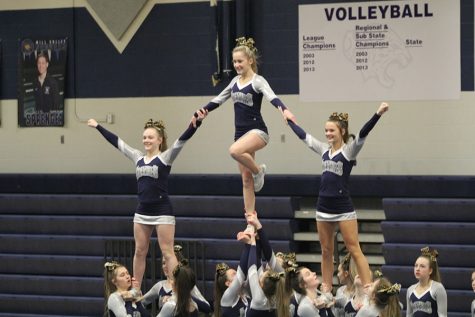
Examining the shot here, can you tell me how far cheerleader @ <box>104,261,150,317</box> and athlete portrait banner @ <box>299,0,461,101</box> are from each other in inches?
146

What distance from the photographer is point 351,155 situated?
8.65 meters

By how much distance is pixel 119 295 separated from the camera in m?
8.65

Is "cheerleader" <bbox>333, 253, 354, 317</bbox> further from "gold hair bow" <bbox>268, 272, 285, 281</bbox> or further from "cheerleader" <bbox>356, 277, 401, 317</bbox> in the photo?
"gold hair bow" <bbox>268, 272, 285, 281</bbox>

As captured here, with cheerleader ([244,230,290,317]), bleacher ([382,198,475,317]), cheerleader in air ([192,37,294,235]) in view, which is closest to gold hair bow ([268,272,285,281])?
cheerleader ([244,230,290,317])

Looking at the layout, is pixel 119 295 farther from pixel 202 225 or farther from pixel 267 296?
pixel 202 225

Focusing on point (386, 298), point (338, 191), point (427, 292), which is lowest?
point (427, 292)

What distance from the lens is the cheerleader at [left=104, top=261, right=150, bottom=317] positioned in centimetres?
859

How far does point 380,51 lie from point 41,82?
3.89 metres

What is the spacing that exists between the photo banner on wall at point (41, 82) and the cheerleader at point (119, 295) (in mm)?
4235

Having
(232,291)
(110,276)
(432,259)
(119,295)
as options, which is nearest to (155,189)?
(110,276)

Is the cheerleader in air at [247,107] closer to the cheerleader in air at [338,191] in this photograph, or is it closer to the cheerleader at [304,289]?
the cheerleader in air at [338,191]

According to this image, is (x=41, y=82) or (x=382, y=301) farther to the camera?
(x=41, y=82)

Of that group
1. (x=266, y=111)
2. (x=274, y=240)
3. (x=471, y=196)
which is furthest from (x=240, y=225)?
(x=471, y=196)

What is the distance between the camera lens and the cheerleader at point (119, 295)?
8594 mm
